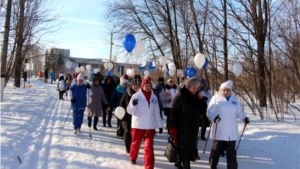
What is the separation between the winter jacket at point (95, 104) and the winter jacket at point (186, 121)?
4.39 m

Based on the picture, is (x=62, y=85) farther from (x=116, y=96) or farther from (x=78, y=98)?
(x=116, y=96)

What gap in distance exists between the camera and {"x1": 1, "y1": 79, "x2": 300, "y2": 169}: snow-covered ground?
18.4 ft

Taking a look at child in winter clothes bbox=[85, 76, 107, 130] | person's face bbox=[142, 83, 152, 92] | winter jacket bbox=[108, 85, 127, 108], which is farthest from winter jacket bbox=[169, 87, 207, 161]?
child in winter clothes bbox=[85, 76, 107, 130]

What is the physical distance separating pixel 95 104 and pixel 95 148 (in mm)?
2406

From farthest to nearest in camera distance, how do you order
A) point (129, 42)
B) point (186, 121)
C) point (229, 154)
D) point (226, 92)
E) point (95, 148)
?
point (129, 42) < point (95, 148) < point (226, 92) < point (229, 154) < point (186, 121)

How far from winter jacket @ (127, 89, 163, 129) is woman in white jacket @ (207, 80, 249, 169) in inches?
41.1

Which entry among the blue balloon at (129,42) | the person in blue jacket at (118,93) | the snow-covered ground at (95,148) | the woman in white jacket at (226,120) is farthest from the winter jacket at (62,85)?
the woman in white jacket at (226,120)

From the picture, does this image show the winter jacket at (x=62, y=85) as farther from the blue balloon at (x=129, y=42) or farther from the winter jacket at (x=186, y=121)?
the winter jacket at (x=186, y=121)

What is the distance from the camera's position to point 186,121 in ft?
16.3

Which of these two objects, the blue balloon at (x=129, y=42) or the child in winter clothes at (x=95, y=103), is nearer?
the blue balloon at (x=129, y=42)

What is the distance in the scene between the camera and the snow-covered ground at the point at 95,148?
18.4ft

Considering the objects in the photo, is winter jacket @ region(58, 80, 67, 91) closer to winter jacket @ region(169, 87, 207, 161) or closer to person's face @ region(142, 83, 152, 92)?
person's face @ region(142, 83, 152, 92)

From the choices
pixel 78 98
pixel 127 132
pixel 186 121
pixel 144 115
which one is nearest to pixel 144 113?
pixel 144 115

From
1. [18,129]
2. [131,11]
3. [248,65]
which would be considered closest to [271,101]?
[248,65]
